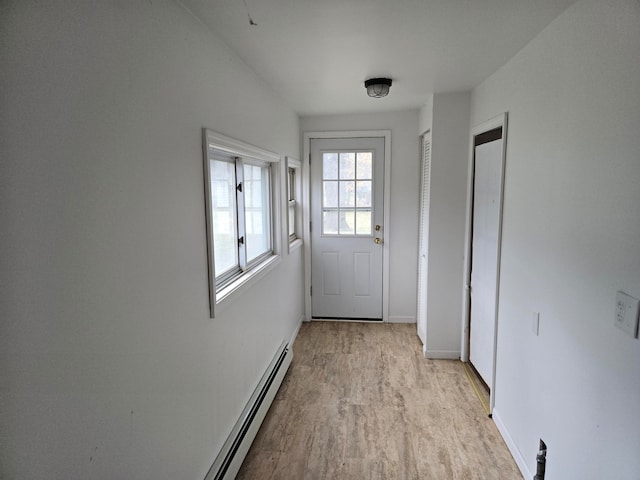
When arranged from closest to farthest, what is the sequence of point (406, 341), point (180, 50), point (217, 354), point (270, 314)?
1. point (180, 50)
2. point (217, 354)
3. point (270, 314)
4. point (406, 341)

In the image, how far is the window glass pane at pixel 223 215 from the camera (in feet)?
7.02

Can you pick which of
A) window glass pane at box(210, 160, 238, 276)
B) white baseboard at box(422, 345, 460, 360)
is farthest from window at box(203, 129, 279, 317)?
white baseboard at box(422, 345, 460, 360)

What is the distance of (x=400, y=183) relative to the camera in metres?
4.07

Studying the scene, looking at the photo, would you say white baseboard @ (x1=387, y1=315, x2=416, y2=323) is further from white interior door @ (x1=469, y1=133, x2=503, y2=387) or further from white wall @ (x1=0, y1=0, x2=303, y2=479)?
white wall @ (x1=0, y1=0, x2=303, y2=479)

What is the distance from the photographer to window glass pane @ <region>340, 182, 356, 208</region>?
13.7ft

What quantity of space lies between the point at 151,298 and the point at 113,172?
0.46 metres

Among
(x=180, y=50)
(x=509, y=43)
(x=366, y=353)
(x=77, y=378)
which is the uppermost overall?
(x=509, y=43)

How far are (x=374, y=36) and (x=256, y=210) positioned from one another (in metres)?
1.56

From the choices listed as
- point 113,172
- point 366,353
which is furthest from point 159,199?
point 366,353

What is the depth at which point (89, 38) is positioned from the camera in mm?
998

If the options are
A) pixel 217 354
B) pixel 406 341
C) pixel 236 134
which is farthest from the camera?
pixel 406 341

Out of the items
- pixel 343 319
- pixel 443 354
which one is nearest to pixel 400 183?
pixel 343 319

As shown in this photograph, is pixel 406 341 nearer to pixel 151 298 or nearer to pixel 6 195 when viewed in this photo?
pixel 151 298

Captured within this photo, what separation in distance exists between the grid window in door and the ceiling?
128 cm
